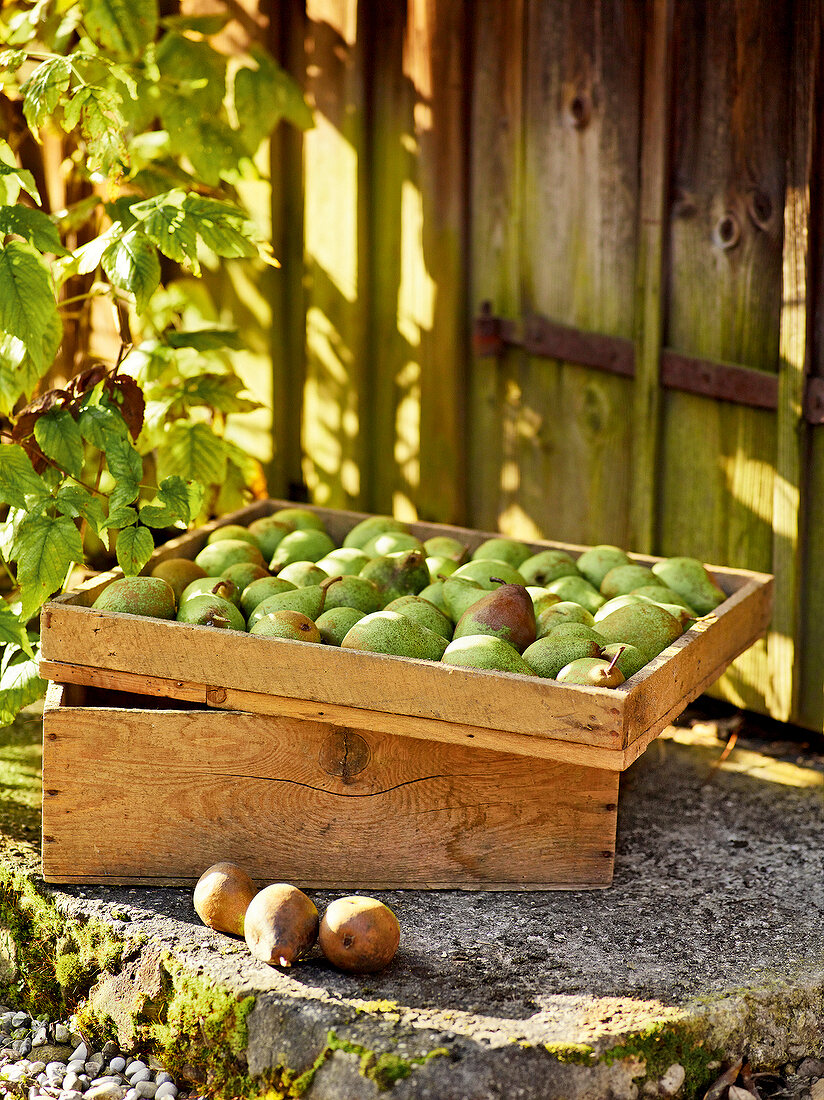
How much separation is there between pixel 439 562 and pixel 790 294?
1261 millimetres

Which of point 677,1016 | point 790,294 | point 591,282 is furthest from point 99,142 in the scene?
point 677,1016

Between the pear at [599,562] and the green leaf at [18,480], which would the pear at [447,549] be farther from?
the green leaf at [18,480]

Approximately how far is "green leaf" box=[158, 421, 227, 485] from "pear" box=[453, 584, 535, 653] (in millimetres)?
1041

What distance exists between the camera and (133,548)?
3.07 meters

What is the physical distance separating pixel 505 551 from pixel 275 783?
1.08 meters

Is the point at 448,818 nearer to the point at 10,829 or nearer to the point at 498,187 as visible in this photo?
the point at 10,829

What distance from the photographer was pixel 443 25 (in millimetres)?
4164

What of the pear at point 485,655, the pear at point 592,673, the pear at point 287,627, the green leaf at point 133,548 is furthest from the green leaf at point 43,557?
the pear at point 592,673

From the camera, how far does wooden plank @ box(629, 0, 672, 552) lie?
12.0 ft

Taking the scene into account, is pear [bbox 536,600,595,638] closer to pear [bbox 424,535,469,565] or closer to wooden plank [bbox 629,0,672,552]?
pear [bbox 424,535,469,565]

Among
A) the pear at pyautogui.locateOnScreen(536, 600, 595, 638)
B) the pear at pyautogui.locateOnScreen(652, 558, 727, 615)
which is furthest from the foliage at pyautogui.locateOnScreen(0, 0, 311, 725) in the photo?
the pear at pyautogui.locateOnScreen(652, 558, 727, 615)

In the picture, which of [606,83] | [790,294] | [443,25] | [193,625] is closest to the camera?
[193,625]

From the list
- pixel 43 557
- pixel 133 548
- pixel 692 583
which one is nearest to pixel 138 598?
pixel 133 548

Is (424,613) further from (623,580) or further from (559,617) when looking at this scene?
(623,580)
